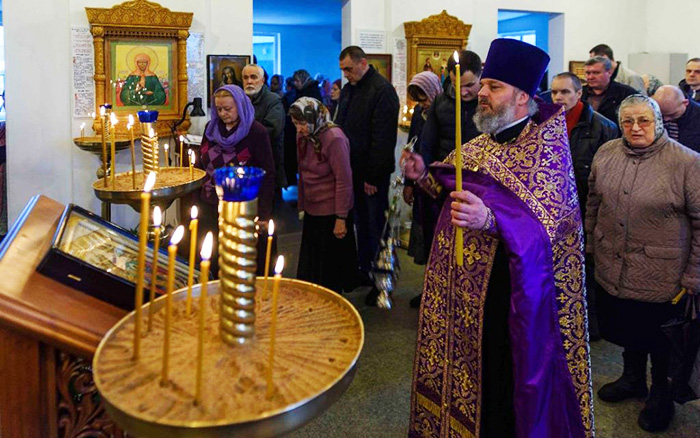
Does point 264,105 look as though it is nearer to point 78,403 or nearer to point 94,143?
point 94,143

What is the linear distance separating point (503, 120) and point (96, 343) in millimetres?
1528

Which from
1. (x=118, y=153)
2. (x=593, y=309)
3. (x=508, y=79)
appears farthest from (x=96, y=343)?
(x=118, y=153)

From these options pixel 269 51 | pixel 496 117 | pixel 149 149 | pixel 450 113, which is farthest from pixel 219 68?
pixel 269 51

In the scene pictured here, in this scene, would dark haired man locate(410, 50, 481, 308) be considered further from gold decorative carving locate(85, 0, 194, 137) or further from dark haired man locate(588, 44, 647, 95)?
gold decorative carving locate(85, 0, 194, 137)

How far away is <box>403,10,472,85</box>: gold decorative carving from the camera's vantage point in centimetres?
682

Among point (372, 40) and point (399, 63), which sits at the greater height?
point (372, 40)

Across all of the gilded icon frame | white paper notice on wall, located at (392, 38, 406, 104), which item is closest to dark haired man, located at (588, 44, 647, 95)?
white paper notice on wall, located at (392, 38, 406, 104)

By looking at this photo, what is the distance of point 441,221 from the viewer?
2.29 metres

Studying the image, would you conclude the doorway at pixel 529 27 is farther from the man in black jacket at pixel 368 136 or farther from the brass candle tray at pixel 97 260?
the brass candle tray at pixel 97 260

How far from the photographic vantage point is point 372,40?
22.1 ft

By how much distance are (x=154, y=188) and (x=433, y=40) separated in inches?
205

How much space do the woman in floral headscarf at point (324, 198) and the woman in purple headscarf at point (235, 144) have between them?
25 centimetres

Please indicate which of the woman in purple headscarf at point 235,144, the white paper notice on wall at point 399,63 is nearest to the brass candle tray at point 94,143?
the woman in purple headscarf at point 235,144

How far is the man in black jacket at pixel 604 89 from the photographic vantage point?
4.43 metres
